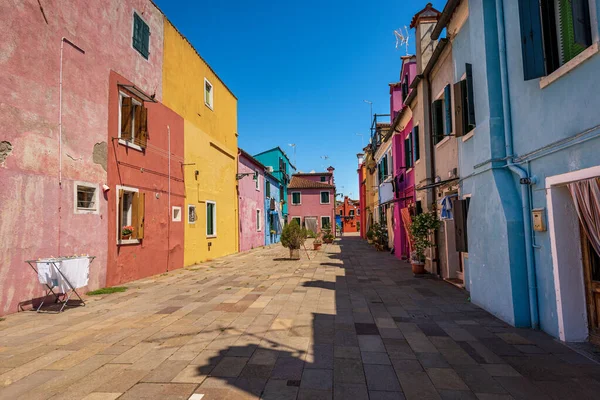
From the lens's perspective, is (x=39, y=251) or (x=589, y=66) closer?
(x=589, y=66)

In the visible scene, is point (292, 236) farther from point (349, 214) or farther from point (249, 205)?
point (349, 214)

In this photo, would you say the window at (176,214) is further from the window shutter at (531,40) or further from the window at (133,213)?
the window shutter at (531,40)

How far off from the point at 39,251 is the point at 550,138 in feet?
29.3

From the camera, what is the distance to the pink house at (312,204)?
3562cm

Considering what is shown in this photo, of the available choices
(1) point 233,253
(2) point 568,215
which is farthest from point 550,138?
(1) point 233,253

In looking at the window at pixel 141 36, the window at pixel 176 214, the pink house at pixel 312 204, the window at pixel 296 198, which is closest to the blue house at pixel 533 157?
the window at pixel 141 36

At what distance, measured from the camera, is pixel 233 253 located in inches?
696

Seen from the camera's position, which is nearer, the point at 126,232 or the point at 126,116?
the point at 126,232

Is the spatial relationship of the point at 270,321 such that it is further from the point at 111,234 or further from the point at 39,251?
the point at 111,234

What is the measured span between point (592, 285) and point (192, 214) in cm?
1206

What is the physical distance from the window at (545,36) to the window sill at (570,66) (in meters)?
0.13

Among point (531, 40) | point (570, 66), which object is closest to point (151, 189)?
point (531, 40)

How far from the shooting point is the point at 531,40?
4660mm

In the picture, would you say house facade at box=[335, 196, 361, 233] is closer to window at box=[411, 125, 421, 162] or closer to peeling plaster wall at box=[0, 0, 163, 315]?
window at box=[411, 125, 421, 162]
